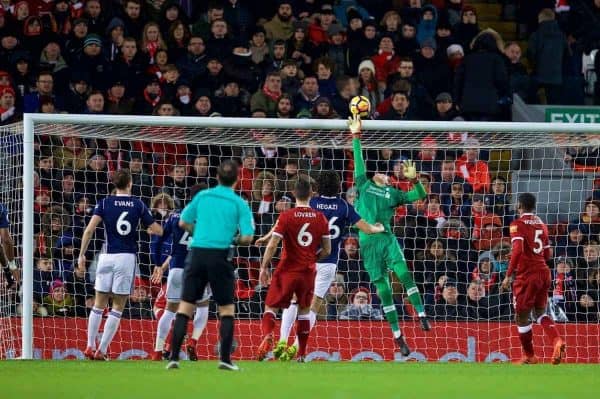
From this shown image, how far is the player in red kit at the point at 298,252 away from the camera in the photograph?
551 inches

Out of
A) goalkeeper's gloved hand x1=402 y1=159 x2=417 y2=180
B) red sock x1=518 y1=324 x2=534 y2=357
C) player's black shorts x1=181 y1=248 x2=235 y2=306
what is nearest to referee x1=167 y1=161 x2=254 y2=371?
player's black shorts x1=181 y1=248 x2=235 y2=306

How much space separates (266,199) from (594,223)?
400 centimetres

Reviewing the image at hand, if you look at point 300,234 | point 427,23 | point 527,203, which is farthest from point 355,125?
point 427,23

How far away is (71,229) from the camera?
17203 mm

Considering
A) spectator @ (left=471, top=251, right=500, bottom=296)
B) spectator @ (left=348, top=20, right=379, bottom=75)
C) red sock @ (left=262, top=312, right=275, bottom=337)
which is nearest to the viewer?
red sock @ (left=262, top=312, right=275, bottom=337)

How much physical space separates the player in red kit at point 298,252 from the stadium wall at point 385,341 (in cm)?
244

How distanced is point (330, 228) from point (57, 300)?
3533 millimetres

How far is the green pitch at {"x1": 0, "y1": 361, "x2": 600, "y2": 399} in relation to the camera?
34.3 feet

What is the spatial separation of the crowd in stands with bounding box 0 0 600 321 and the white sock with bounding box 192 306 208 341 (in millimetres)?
1953

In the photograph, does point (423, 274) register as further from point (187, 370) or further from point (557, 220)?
point (187, 370)

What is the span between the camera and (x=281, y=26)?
20906 millimetres

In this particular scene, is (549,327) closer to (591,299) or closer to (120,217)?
(591,299)

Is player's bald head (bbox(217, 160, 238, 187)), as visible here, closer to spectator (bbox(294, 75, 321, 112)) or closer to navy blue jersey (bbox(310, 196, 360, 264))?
navy blue jersey (bbox(310, 196, 360, 264))

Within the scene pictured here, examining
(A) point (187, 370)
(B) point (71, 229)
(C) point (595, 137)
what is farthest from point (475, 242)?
(A) point (187, 370)
